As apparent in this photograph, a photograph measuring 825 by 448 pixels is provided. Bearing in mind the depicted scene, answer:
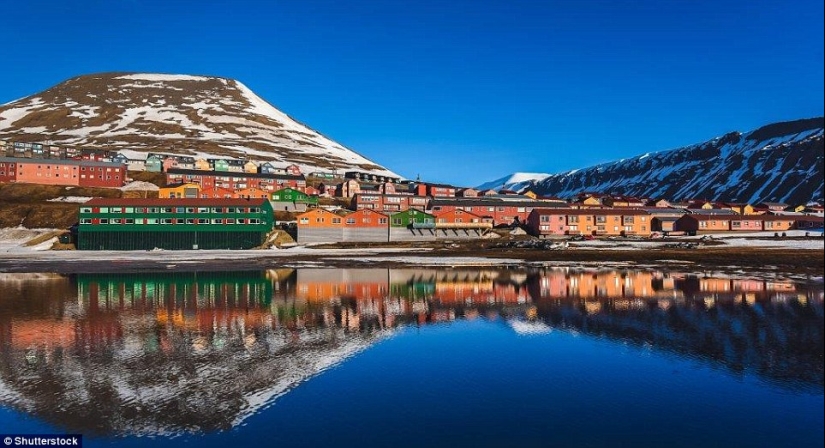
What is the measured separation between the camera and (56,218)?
83375 mm

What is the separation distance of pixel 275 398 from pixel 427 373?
5.84 meters

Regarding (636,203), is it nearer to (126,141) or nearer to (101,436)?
(101,436)

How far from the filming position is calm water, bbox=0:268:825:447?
1413 cm

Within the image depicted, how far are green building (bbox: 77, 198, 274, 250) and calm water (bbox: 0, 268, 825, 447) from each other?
4212 cm

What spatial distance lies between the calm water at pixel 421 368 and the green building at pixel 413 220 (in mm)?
51285

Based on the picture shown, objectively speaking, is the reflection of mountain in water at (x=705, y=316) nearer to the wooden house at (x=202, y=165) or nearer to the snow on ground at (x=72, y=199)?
the snow on ground at (x=72, y=199)

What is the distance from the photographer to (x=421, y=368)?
20.5 metres

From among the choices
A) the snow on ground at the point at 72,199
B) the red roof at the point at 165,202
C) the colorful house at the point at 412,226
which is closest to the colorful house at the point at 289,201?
the red roof at the point at 165,202

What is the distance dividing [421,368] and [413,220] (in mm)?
69892

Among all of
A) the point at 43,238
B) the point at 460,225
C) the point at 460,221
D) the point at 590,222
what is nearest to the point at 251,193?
the point at 43,238

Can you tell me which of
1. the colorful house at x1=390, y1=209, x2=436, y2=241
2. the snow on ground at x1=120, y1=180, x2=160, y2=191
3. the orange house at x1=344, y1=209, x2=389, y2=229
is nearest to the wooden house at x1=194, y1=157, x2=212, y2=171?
the snow on ground at x1=120, y1=180, x2=160, y2=191

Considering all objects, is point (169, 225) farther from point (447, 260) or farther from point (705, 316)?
point (705, 316)

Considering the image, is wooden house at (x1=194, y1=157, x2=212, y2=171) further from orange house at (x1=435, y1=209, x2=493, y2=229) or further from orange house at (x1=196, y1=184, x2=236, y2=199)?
orange house at (x1=435, y1=209, x2=493, y2=229)

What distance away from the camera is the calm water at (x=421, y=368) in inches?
556
